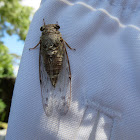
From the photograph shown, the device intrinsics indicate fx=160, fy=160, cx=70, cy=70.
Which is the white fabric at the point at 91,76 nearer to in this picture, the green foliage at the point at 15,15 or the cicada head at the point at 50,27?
the cicada head at the point at 50,27

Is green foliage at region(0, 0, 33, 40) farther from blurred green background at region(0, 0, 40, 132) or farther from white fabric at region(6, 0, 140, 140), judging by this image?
white fabric at region(6, 0, 140, 140)

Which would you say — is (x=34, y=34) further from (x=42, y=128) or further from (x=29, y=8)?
(x=29, y=8)

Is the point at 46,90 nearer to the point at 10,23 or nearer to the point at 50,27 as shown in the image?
the point at 50,27

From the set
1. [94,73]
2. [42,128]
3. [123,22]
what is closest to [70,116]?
[42,128]

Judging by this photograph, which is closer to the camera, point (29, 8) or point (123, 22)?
point (123, 22)

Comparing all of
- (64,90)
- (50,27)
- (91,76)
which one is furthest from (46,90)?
(50,27)

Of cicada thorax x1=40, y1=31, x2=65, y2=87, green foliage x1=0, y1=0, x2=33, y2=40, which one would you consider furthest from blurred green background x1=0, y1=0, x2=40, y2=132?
cicada thorax x1=40, y1=31, x2=65, y2=87

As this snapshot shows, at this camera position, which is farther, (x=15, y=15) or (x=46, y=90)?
(x=15, y=15)
